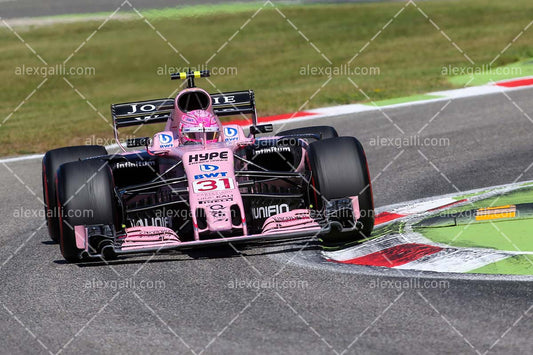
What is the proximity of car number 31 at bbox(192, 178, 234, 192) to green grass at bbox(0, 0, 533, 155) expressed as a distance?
9.22 meters

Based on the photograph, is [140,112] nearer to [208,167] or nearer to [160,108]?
[160,108]

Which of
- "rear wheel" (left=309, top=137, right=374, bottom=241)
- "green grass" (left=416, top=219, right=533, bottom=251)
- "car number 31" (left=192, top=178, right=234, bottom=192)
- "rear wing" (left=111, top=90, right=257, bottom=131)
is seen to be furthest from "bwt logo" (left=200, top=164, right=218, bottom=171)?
"rear wing" (left=111, top=90, right=257, bottom=131)

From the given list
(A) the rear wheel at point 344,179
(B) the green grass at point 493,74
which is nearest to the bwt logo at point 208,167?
(A) the rear wheel at point 344,179

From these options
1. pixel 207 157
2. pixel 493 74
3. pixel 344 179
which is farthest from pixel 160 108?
pixel 493 74

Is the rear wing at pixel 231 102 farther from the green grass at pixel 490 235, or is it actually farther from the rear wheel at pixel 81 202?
the green grass at pixel 490 235

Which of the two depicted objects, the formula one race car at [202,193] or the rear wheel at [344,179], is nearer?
the formula one race car at [202,193]

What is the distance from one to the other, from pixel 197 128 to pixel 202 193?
1380 mm

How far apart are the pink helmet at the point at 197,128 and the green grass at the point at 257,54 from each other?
793cm

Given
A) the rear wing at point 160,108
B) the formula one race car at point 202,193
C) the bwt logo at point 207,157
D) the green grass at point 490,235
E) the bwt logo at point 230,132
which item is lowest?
the green grass at point 490,235

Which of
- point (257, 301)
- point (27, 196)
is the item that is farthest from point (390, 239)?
point (27, 196)

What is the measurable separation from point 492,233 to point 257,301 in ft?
7.99

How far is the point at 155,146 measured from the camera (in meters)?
9.39

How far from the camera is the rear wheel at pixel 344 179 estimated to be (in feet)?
26.9

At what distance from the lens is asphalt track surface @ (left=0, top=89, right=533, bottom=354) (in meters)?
5.69
